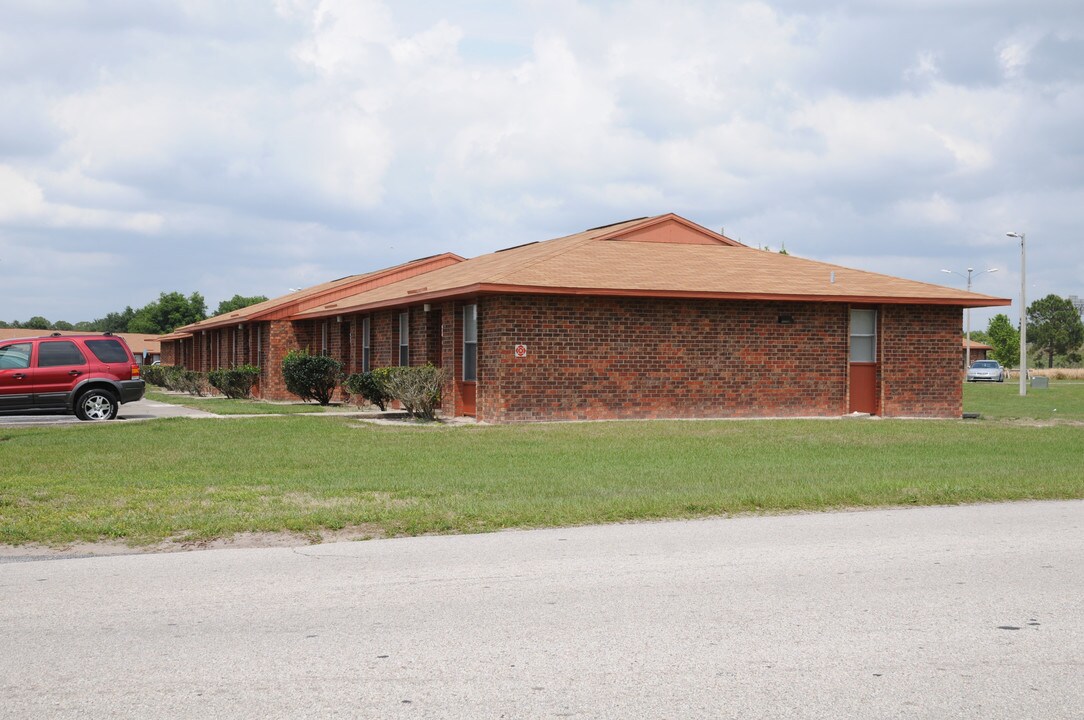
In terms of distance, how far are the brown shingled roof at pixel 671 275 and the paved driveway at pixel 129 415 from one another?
17.5 feet

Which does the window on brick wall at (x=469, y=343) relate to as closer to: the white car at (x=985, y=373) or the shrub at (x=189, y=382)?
the shrub at (x=189, y=382)

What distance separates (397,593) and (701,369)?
16.9m

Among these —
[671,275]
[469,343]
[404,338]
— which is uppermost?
[671,275]

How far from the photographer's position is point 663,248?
27.9 meters

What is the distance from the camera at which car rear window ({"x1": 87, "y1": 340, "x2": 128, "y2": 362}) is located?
75.7 feet

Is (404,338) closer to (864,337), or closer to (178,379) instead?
(864,337)

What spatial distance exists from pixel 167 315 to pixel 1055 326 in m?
89.5

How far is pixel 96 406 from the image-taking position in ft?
74.9

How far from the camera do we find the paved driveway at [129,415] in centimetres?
2281

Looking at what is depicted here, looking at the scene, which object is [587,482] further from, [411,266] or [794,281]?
[411,266]

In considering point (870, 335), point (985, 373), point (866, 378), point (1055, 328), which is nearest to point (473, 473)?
point (866, 378)

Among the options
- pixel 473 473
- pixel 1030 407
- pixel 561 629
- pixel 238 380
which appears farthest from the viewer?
pixel 238 380

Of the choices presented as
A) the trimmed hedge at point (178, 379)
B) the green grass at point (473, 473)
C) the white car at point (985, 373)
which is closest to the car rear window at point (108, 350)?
the green grass at point (473, 473)

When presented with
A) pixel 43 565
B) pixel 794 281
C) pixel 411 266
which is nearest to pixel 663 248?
pixel 794 281
